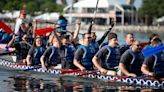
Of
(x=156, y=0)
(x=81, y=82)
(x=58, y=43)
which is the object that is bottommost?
(x=81, y=82)

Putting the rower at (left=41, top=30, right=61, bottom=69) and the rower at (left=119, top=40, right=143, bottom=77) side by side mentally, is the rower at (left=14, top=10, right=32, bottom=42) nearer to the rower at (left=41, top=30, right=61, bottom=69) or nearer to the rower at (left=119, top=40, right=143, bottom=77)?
the rower at (left=41, top=30, right=61, bottom=69)

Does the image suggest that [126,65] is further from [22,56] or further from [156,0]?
[156,0]

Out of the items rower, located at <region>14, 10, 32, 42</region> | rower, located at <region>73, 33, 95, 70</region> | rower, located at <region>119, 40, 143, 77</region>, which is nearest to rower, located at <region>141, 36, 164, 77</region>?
rower, located at <region>119, 40, 143, 77</region>

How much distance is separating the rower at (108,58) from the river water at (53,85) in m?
0.55

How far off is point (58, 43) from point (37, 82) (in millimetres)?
Result: 1704

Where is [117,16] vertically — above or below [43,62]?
above

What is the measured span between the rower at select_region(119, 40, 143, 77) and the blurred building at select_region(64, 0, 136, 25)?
104076 millimetres

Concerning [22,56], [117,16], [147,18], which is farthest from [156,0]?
[22,56]

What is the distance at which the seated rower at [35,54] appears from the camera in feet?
75.1

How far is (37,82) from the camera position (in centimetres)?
2094

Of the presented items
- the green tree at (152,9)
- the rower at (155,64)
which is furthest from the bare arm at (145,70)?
the green tree at (152,9)

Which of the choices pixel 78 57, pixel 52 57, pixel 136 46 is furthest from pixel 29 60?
pixel 136 46

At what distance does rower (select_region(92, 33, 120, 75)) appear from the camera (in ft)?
64.2

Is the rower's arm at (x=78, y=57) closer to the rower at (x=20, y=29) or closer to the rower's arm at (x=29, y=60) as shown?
the rower's arm at (x=29, y=60)
